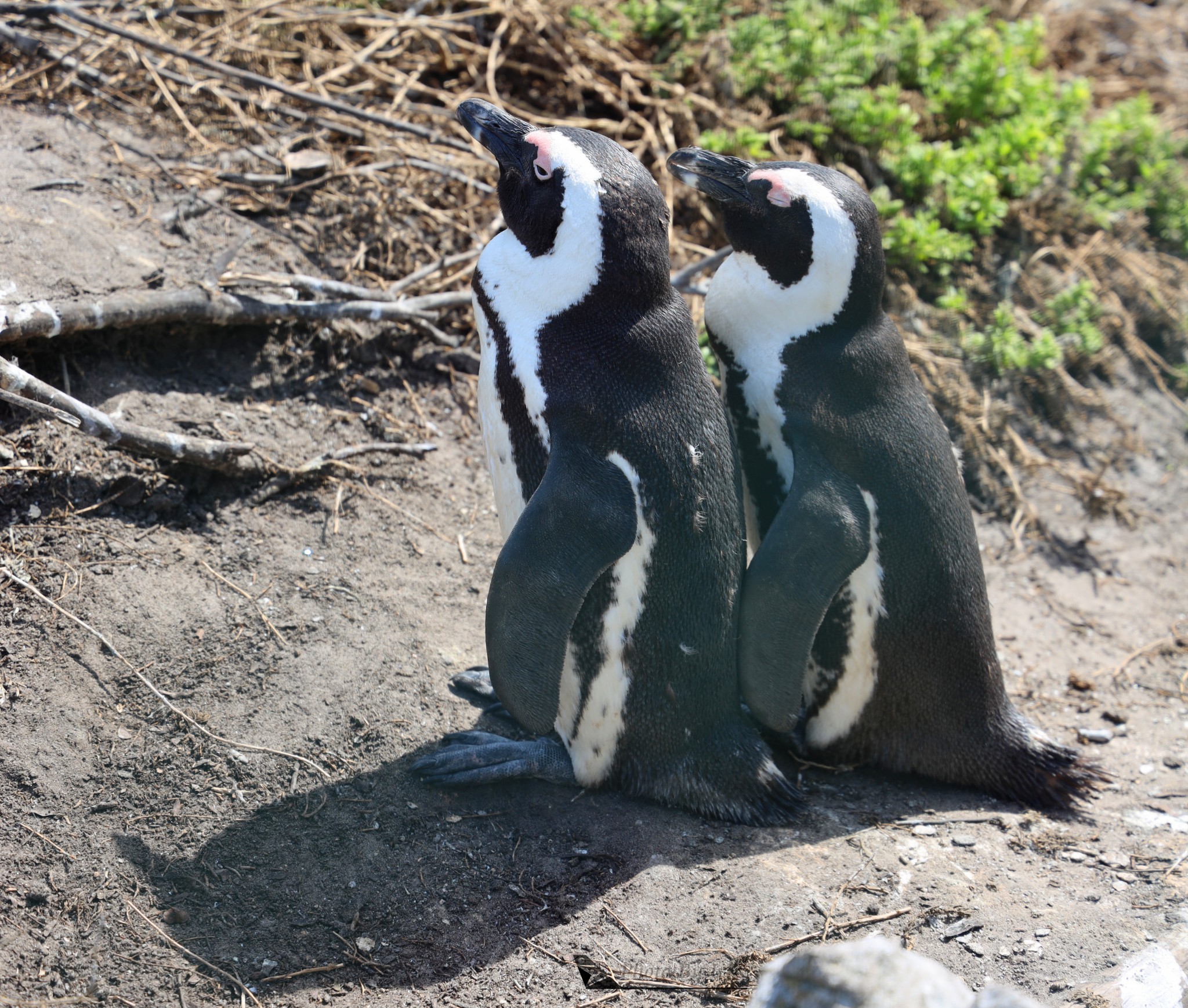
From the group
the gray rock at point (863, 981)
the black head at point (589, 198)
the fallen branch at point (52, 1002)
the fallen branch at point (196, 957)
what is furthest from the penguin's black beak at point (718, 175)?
the fallen branch at point (52, 1002)

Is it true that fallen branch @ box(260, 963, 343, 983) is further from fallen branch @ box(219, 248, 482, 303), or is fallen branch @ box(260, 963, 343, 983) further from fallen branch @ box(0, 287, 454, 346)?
fallen branch @ box(219, 248, 482, 303)

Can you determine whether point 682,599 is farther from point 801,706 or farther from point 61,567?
point 61,567

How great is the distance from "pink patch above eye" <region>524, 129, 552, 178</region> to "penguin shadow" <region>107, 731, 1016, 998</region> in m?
1.41

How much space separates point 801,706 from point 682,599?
68 cm

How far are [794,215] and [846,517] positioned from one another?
0.76m

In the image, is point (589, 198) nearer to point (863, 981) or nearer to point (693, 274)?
point (863, 981)

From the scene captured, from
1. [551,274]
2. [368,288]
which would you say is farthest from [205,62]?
[551,274]

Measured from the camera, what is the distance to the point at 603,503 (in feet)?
7.84

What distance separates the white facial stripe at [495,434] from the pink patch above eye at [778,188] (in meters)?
0.77

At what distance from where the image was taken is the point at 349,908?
232cm

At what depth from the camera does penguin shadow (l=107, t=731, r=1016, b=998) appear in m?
2.23

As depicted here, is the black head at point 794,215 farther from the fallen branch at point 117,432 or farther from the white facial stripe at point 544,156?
the fallen branch at point 117,432

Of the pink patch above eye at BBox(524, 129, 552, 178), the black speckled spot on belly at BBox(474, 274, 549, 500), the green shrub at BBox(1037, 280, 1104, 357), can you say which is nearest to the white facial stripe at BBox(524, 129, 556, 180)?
the pink patch above eye at BBox(524, 129, 552, 178)

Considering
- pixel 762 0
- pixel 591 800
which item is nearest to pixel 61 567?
pixel 591 800
